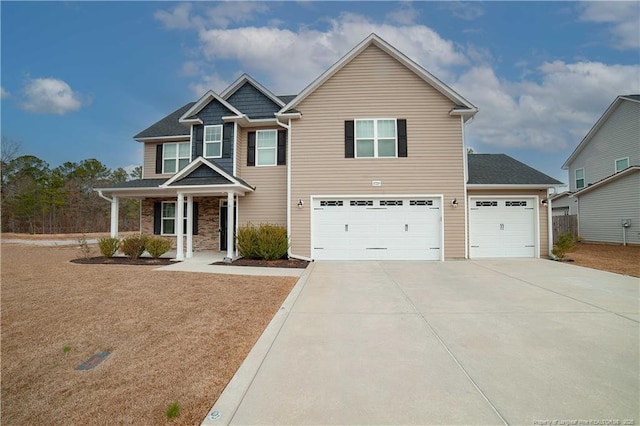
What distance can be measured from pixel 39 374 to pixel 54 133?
85.3ft

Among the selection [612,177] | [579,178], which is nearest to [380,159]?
[612,177]

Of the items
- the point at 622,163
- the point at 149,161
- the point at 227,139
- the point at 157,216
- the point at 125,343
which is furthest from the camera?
the point at 622,163

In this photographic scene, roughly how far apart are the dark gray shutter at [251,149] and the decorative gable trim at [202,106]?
1.05m

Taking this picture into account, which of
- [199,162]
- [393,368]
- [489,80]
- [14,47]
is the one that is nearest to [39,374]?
[393,368]

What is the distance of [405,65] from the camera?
436 inches

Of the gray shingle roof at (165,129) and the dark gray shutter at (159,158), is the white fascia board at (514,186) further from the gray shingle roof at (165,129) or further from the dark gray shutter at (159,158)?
the dark gray shutter at (159,158)

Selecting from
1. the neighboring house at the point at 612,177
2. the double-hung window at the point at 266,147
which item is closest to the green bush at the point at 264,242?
the double-hung window at the point at 266,147

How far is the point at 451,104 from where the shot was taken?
11.0m

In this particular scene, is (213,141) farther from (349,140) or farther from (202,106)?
(349,140)

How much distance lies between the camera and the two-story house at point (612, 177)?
14.6m

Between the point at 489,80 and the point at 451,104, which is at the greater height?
the point at 489,80

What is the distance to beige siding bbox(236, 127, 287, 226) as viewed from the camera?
480 inches

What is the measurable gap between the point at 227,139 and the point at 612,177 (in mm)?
19860

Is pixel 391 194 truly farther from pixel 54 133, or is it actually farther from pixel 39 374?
pixel 54 133
